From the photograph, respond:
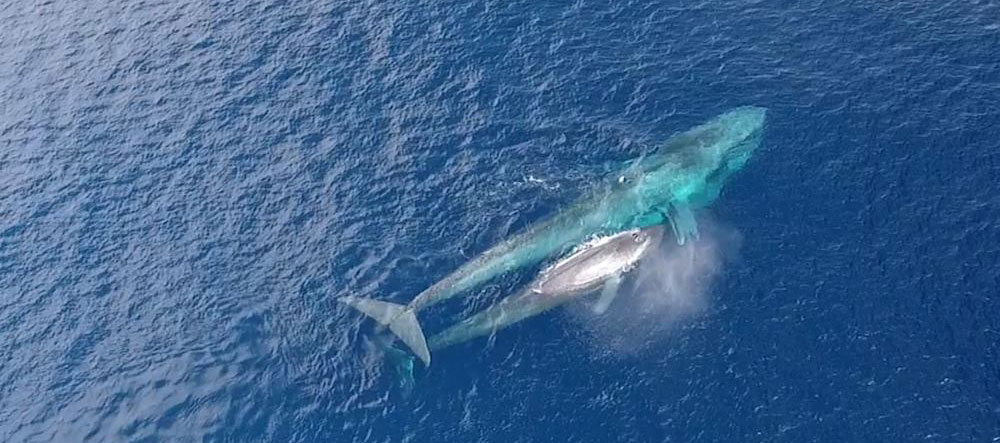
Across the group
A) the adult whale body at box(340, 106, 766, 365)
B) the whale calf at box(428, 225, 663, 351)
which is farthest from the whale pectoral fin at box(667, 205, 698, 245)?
the whale calf at box(428, 225, 663, 351)

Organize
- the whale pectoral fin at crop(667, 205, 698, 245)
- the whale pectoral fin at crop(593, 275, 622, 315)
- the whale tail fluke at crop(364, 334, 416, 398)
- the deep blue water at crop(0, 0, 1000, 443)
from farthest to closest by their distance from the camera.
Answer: the whale pectoral fin at crop(667, 205, 698, 245) → the whale pectoral fin at crop(593, 275, 622, 315) → the whale tail fluke at crop(364, 334, 416, 398) → the deep blue water at crop(0, 0, 1000, 443)

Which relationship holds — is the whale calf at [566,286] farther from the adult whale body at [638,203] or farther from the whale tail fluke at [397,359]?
the adult whale body at [638,203]

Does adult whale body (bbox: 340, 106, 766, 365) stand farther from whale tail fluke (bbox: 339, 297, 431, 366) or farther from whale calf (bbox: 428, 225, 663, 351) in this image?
whale calf (bbox: 428, 225, 663, 351)

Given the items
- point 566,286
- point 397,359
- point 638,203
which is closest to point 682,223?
point 638,203

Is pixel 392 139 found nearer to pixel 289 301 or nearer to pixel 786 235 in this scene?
pixel 289 301

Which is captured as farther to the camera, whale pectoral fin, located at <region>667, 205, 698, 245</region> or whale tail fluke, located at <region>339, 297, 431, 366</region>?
whale pectoral fin, located at <region>667, 205, 698, 245</region>

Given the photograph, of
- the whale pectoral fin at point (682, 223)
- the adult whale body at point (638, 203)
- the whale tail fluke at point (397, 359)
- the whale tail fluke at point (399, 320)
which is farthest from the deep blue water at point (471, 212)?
the whale pectoral fin at point (682, 223)

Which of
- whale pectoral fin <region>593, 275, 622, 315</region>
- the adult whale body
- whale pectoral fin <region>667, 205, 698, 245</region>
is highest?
the adult whale body
